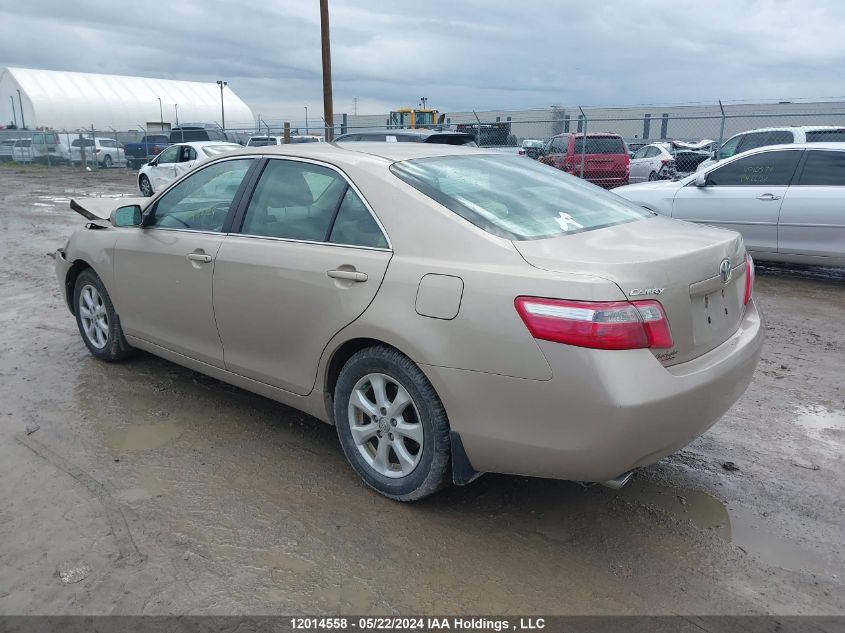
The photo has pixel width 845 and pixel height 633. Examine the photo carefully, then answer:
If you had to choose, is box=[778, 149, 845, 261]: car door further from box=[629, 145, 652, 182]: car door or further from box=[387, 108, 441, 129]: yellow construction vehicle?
box=[387, 108, 441, 129]: yellow construction vehicle

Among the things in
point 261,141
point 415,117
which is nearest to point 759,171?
point 261,141

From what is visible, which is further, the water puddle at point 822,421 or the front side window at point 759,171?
the front side window at point 759,171

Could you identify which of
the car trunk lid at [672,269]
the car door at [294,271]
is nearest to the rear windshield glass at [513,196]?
the car trunk lid at [672,269]

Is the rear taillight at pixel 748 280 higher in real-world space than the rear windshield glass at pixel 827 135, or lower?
lower

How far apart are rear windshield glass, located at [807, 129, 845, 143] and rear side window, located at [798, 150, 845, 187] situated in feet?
16.0

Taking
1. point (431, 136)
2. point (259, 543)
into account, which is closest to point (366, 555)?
point (259, 543)

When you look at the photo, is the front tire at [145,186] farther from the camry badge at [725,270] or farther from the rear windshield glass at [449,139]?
the camry badge at [725,270]

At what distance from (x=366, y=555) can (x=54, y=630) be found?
1.15 meters

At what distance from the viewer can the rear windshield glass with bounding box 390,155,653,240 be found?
313 cm

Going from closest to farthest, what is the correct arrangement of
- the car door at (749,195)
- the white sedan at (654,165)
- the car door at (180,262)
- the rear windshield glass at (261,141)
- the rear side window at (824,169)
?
the car door at (180,262) → the rear side window at (824,169) → the car door at (749,195) → the white sedan at (654,165) → the rear windshield glass at (261,141)

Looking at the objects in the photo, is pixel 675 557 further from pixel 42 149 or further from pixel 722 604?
pixel 42 149

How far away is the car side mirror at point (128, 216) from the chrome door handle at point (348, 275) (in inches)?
74.8

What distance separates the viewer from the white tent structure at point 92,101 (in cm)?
5338

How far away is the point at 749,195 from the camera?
8.27 meters
